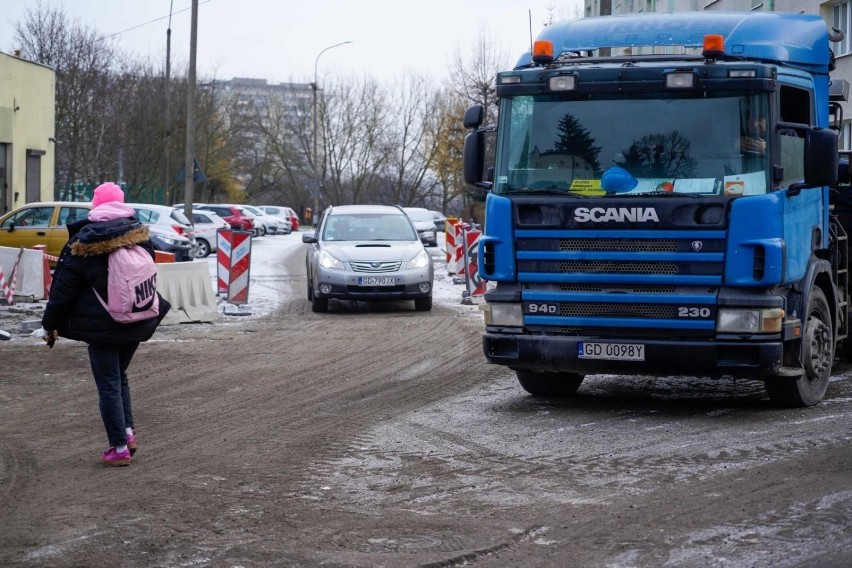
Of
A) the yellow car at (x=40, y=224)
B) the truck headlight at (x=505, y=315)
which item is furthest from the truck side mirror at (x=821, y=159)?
the yellow car at (x=40, y=224)

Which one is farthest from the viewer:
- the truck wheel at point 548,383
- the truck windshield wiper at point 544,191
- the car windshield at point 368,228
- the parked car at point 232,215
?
the parked car at point 232,215

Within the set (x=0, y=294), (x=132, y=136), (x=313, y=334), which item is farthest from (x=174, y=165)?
(x=313, y=334)

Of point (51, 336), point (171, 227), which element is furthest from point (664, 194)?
point (171, 227)

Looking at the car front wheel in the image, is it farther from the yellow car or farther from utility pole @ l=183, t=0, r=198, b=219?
the yellow car

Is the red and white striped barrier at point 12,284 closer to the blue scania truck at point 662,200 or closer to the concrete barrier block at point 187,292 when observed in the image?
the concrete barrier block at point 187,292

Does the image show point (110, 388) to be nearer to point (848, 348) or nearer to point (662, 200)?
point (662, 200)

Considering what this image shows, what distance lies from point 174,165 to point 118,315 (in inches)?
2109

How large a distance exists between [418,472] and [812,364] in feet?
12.9

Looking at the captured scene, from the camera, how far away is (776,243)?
9133 millimetres

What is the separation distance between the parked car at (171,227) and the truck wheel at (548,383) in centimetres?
1816

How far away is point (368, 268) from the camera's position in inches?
773

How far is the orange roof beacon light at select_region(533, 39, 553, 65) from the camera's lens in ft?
32.7

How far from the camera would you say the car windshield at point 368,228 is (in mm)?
20812

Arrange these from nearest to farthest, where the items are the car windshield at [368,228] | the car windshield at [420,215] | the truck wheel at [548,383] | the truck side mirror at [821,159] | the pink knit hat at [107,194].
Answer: the pink knit hat at [107,194] < the truck side mirror at [821,159] < the truck wheel at [548,383] < the car windshield at [368,228] < the car windshield at [420,215]
